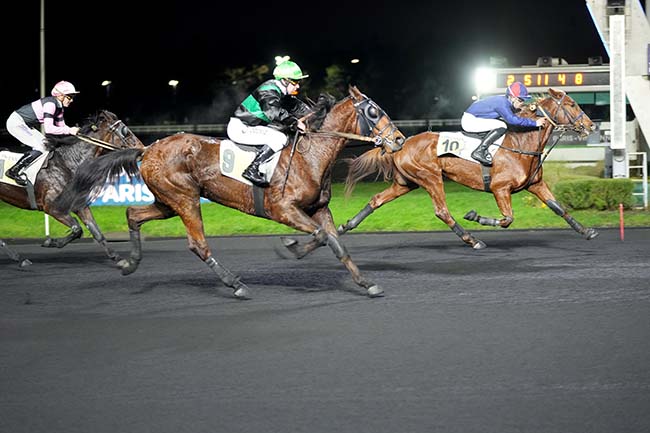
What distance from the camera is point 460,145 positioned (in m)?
14.0

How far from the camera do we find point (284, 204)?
389 inches

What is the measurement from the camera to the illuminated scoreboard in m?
22.5

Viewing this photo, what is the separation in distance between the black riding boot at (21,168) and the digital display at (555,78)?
12.3 m

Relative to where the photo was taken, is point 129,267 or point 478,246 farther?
point 478,246

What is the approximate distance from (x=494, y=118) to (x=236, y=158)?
17.1 feet

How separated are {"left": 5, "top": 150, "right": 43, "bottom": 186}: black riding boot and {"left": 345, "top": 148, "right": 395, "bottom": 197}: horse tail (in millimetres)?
4760

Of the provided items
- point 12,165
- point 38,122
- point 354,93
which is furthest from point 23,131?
point 354,93

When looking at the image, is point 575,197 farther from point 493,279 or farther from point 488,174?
point 493,279

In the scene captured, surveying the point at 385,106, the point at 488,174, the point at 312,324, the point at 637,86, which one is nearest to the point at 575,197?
the point at 637,86

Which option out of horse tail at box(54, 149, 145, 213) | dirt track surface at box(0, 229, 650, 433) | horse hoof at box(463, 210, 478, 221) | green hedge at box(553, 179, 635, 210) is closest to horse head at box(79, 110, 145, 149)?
dirt track surface at box(0, 229, 650, 433)

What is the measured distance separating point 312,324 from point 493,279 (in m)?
3.21

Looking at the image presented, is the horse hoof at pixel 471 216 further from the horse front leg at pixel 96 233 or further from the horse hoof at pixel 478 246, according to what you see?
the horse front leg at pixel 96 233

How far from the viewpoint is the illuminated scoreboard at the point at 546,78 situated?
888 inches

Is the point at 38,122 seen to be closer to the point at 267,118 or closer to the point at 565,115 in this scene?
the point at 267,118
